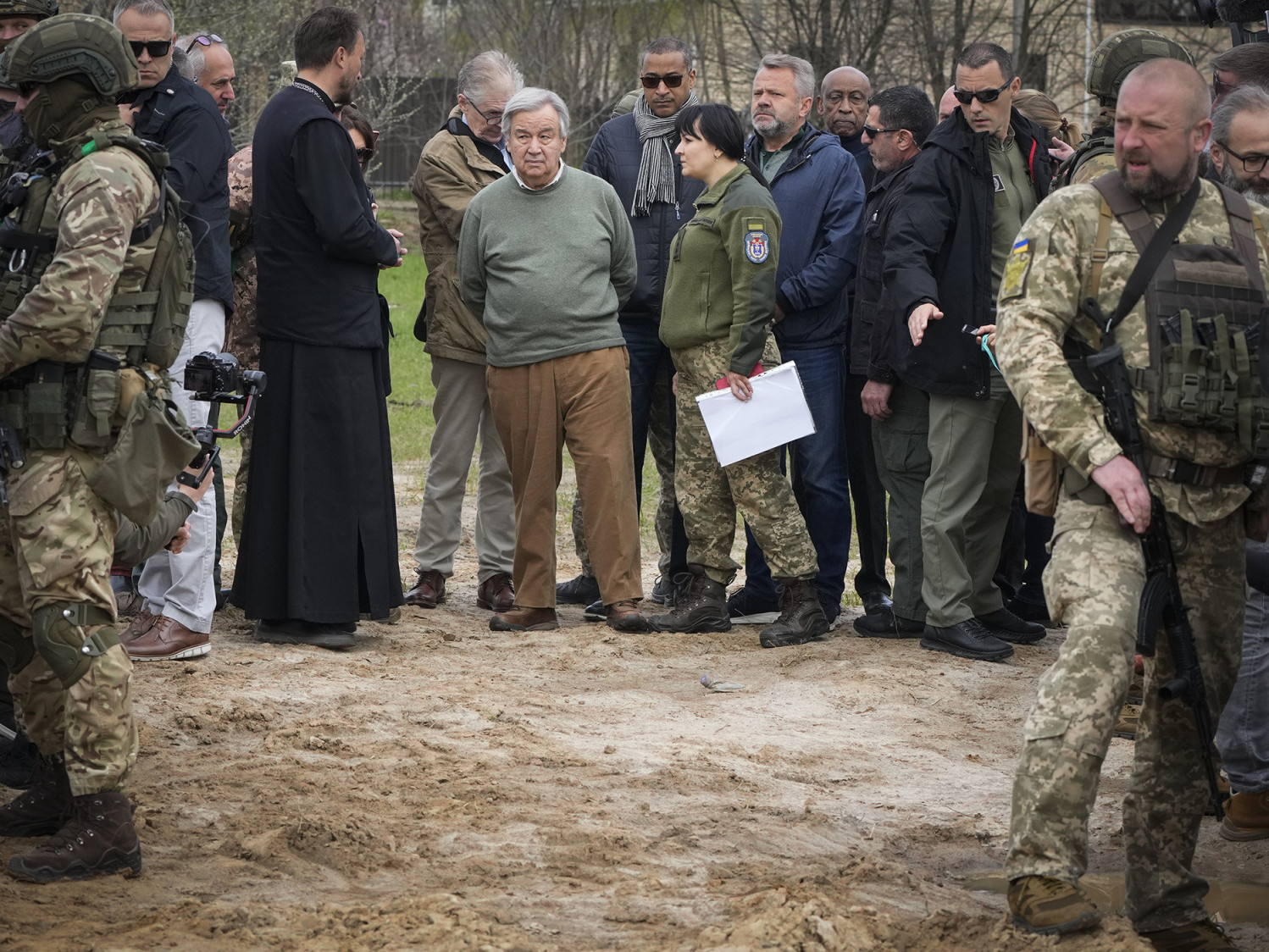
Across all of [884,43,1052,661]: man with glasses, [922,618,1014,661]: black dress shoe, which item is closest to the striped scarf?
[884,43,1052,661]: man with glasses

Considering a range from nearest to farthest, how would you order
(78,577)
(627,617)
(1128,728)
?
(78,577)
(1128,728)
(627,617)

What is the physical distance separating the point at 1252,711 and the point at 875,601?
3.05 metres

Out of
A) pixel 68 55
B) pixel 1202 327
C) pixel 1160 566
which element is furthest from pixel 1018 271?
pixel 68 55

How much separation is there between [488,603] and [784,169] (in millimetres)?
2527

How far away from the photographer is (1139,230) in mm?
3988

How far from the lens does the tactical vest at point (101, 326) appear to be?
4.25 metres

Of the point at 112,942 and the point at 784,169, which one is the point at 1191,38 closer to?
the point at 784,169

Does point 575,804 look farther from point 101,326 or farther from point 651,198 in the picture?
point 651,198

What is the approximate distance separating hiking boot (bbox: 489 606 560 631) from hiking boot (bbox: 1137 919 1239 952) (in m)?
3.91

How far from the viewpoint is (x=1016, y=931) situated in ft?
12.2

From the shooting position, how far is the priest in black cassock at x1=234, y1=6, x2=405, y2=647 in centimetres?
664

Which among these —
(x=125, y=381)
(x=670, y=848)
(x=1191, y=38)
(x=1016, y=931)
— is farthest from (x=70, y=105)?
(x=1191, y=38)

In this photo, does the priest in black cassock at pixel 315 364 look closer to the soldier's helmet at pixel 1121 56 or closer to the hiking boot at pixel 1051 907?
the soldier's helmet at pixel 1121 56

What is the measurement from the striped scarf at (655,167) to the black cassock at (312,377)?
1.40 metres
